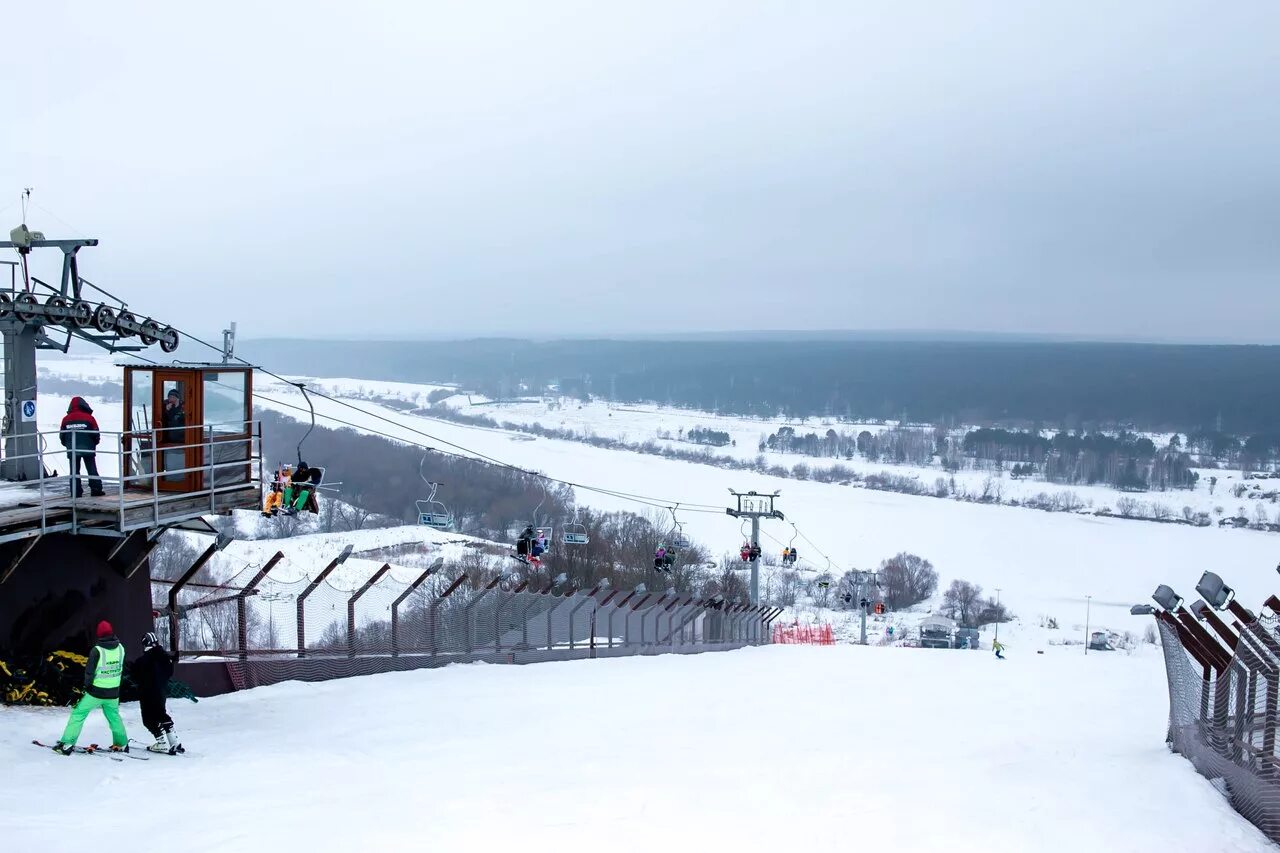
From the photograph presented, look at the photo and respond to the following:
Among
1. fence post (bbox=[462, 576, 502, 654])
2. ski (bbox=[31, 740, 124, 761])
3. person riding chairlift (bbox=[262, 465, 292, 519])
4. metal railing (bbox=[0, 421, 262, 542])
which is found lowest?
fence post (bbox=[462, 576, 502, 654])

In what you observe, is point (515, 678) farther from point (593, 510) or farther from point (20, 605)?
point (593, 510)

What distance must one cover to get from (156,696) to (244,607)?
14.9ft

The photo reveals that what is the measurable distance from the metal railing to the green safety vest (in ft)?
7.74

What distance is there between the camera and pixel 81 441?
13.0 m

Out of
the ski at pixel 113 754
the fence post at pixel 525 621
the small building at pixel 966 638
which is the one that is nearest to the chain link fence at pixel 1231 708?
the ski at pixel 113 754

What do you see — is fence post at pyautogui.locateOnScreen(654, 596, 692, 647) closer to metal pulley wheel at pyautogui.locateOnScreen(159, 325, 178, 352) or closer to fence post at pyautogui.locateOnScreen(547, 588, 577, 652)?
fence post at pyautogui.locateOnScreen(547, 588, 577, 652)

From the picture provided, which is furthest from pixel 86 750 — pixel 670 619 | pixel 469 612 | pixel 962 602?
pixel 962 602

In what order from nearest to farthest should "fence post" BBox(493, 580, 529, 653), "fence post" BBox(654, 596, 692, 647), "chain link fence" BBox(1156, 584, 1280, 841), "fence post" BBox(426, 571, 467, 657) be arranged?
1. "chain link fence" BBox(1156, 584, 1280, 841)
2. "fence post" BBox(426, 571, 467, 657)
3. "fence post" BBox(493, 580, 529, 653)
4. "fence post" BBox(654, 596, 692, 647)

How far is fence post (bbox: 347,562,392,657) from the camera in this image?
16.2m

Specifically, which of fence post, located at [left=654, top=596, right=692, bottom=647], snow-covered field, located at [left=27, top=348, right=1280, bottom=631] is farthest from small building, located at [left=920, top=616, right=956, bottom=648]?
fence post, located at [left=654, top=596, right=692, bottom=647]

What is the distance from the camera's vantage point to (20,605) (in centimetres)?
1242

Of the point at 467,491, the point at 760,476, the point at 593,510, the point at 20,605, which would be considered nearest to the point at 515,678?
the point at 20,605

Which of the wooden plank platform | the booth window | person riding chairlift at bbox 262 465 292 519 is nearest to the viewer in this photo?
the wooden plank platform

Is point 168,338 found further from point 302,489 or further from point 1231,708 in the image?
point 1231,708
